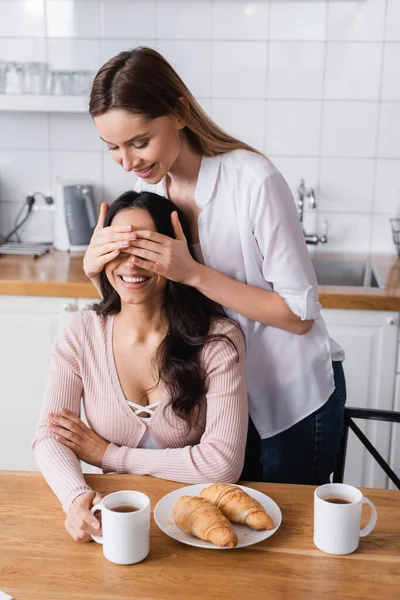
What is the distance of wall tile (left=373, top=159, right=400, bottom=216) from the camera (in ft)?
9.64

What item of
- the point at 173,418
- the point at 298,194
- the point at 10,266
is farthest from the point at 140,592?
the point at 298,194

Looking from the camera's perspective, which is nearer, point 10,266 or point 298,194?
point 10,266

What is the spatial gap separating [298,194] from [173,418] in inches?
64.6

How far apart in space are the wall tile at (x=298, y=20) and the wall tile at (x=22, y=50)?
911 millimetres

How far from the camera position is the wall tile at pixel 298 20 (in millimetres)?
2816

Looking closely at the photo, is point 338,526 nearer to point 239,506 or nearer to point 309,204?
point 239,506

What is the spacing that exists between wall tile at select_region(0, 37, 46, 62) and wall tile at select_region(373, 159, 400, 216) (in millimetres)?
1404

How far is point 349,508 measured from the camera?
1071mm

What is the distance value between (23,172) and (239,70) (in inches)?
38.3

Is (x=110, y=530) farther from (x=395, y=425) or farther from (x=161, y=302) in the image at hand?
(x=395, y=425)

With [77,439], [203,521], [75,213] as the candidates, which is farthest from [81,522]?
[75,213]

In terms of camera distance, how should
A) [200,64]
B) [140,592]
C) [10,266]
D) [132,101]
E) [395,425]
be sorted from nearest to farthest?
[140,592] < [132,101] < [395,425] < [10,266] < [200,64]

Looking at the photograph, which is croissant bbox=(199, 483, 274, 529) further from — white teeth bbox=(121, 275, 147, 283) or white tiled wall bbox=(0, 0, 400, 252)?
white tiled wall bbox=(0, 0, 400, 252)

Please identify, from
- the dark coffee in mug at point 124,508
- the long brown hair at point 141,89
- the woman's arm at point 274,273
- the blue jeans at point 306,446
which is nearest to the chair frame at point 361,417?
the blue jeans at point 306,446
